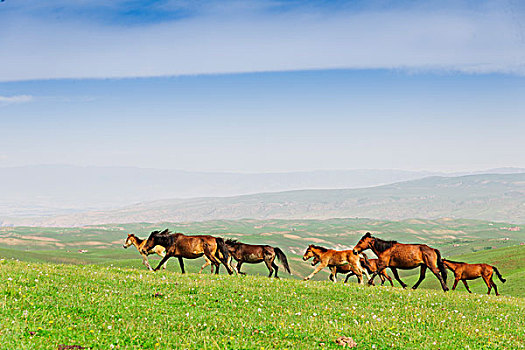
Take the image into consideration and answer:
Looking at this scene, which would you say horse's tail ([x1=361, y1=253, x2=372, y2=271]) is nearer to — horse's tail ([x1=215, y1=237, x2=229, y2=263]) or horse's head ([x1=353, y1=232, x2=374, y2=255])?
horse's head ([x1=353, y1=232, x2=374, y2=255])

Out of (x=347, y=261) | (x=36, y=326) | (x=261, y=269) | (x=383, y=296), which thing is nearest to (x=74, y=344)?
(x=36, y=326)

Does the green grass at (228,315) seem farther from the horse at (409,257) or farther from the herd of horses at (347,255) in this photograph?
the herd of horses at (347,255)

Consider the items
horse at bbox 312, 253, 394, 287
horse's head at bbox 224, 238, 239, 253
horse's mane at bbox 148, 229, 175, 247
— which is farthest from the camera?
horse's head at bbox 224, 238, 239, 253

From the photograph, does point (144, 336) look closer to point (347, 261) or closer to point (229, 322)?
point (229, 322)

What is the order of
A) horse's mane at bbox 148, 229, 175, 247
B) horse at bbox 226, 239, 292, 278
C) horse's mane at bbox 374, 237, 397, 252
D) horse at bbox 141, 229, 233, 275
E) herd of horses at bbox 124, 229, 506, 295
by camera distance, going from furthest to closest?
horse at bbox 226, 239, 292, 278, horse's mane at bbox 148, 229, 175, 247, horse at bbox 141, 229, 233, 275, horse's mane at bbox 374, 237, 397, 252, herd of horses at bbox 124, 229, 506, 295

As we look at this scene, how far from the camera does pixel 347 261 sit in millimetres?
26344

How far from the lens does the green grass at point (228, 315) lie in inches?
464

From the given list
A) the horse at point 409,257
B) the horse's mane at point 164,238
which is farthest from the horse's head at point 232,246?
the horse at point 409,257

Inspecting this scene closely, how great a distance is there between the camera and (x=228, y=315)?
14516mm

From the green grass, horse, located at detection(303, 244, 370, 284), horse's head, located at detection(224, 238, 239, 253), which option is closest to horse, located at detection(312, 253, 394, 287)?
horse, located at detection(303, 244, 370, 284)

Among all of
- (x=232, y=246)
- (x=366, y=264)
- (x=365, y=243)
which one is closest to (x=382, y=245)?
(x=365, y=243)

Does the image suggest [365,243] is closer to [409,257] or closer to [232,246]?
[409,257]

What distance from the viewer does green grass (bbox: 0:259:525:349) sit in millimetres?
11773

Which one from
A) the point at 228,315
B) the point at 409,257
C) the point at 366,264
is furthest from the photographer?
the point at 366,264
